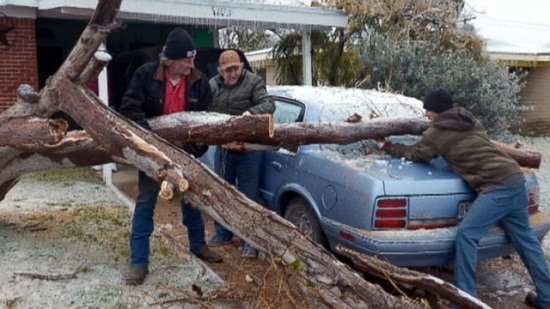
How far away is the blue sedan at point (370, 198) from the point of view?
4.81 m

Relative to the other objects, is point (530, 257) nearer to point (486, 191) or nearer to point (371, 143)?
point (486, 191)

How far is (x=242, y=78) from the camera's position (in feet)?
19.6

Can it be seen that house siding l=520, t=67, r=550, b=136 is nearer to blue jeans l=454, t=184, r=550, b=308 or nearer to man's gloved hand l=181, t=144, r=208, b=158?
blue jeans l=454, t=184, r=550, b=308

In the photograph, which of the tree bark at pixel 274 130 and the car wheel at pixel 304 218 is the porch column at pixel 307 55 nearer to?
the tree bark at pixel 274 130

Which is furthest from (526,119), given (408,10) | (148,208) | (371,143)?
(148,208)

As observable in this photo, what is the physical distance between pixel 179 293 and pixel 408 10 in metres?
9.95

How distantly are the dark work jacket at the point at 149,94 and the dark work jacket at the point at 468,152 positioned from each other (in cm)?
194

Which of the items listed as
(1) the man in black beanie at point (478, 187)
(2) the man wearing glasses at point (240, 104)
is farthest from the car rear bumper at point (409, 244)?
(2) the man wearing glasses at point (240, 104)

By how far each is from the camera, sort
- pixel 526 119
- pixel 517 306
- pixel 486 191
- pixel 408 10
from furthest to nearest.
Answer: pixel 526 119 → pixel 408 10 → pixel 517 306 → pixel 486 191

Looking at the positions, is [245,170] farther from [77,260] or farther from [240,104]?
[77,260]

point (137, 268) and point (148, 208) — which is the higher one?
point (148, 208)

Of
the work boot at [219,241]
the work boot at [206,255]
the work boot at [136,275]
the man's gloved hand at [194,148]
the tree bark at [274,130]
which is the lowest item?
the work boot at [219,241]

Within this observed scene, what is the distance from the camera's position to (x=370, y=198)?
4.84m

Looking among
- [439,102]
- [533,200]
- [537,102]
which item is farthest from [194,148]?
Answer: [537,102]
